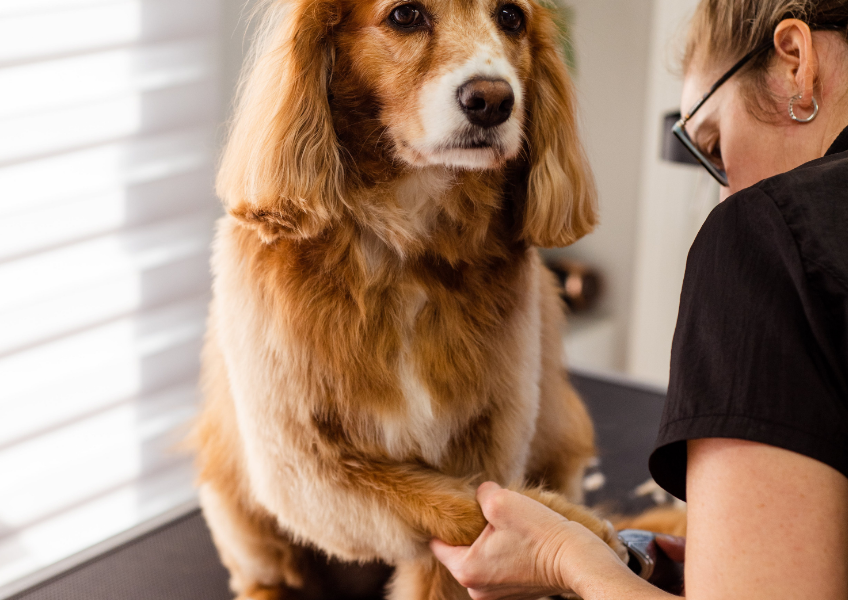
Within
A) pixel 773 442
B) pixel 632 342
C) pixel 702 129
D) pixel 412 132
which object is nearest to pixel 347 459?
pixel 412 132

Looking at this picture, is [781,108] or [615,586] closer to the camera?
[615,586]

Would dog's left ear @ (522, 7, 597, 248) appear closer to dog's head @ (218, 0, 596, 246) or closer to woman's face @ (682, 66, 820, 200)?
dog's head @ (218, 0, 596, 246)

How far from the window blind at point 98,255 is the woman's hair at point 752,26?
111 cm

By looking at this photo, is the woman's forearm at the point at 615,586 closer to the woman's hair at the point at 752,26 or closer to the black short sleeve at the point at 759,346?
the black short sleeve at the point at 759,346

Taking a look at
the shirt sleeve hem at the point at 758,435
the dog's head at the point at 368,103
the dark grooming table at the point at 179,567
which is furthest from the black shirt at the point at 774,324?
the dark grooming table at the point at 179,567

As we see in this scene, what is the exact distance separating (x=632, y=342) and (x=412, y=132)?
6.81ft

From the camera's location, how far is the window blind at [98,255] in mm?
1490

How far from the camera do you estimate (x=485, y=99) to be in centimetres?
84

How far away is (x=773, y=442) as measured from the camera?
0.62m

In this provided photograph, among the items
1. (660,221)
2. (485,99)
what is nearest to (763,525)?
(485,99)

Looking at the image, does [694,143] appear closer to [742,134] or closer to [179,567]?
[742,134]

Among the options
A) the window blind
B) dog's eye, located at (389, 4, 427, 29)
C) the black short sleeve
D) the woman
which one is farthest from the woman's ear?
the window blind

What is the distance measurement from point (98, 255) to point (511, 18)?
1.07m

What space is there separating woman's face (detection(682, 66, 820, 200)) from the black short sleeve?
298 millimetres
